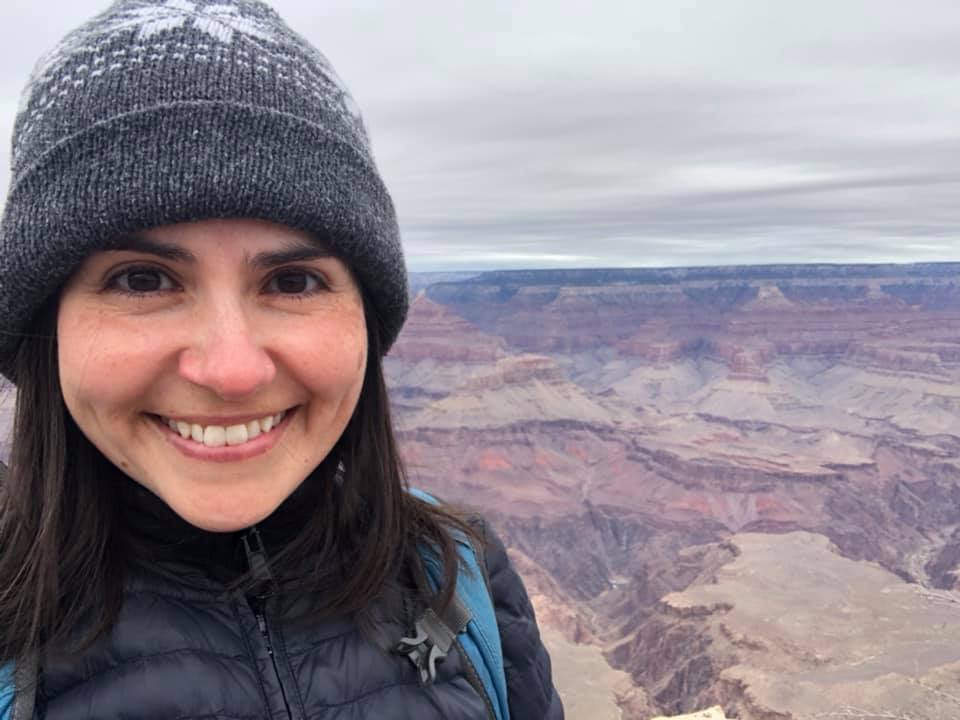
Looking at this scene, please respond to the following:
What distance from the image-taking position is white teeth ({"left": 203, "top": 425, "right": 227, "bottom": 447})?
1.46m

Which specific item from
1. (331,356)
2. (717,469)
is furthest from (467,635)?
(717,469)

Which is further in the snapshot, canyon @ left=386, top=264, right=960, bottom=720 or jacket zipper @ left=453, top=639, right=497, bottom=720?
canyon @ left=386, top=264, right=960, bottom=720

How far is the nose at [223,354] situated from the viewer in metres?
1.34

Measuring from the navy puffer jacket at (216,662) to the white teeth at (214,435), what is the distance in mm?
255

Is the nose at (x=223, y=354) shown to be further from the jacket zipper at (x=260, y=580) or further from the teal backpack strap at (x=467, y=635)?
the teal backpack strap at (x=467, y=635)

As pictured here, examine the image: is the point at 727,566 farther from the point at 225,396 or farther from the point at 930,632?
the point at 225,396

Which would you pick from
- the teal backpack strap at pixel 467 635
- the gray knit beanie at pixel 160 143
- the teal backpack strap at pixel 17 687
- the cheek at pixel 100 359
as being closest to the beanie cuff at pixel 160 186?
the gray knit beanie at pixel 160 143

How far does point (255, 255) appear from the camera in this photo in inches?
55.6

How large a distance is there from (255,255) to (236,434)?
38cm

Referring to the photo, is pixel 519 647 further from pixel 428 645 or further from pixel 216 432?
pixel 216 432

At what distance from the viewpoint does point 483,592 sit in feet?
6.18

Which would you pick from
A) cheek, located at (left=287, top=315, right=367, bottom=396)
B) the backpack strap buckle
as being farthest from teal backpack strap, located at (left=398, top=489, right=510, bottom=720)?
cheek, located at (left=287, top=315, right=367, bottom=396)

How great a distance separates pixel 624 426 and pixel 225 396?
7599 cm

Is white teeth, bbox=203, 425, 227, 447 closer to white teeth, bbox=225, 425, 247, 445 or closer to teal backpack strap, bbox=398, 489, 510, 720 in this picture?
white teeth, bbox=225, 425, 247, 445
